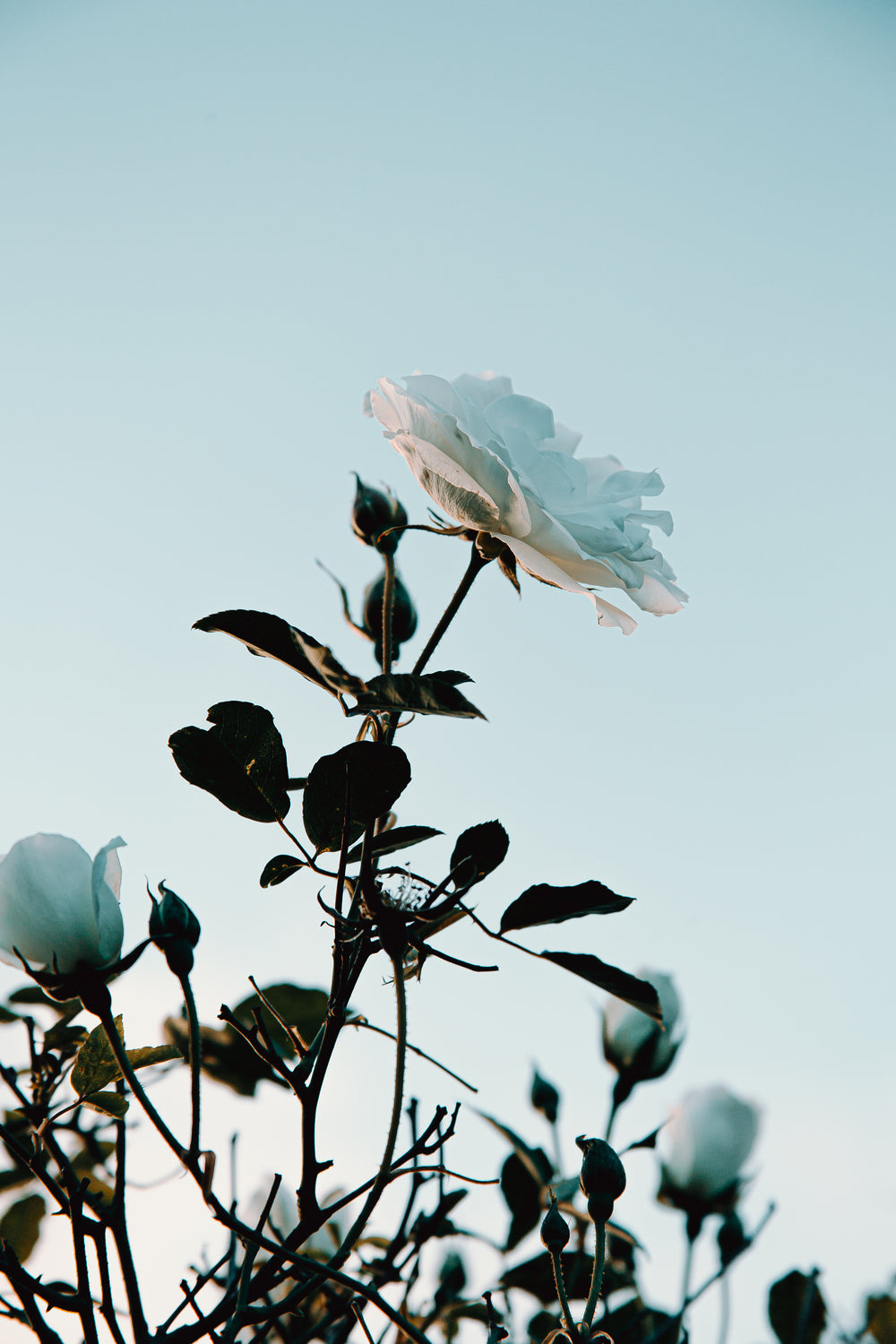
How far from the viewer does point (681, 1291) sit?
1.00 metres

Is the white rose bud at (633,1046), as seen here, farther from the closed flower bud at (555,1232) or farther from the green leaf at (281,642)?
the green leaf at (281,642)

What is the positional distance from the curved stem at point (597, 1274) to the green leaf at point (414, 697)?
0.36 m

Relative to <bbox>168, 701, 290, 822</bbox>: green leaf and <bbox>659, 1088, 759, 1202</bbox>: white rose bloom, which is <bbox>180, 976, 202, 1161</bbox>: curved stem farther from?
<bbox>659, 1088, 759, 1202</bbox>: white rose bloom

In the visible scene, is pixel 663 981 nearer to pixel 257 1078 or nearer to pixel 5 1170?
pixel 257 1078

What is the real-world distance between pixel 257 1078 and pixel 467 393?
31.4 inches

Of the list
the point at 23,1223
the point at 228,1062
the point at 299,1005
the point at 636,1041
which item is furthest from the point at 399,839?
the point at 23,1223

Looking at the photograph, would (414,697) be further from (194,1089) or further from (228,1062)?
(228,1062)

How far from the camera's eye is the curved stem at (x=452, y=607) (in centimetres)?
61

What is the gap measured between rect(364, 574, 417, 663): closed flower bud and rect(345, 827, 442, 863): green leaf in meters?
0.16

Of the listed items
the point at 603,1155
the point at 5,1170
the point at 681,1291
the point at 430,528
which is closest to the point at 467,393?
the point at 430,528

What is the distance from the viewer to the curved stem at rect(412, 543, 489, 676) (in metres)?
0.61

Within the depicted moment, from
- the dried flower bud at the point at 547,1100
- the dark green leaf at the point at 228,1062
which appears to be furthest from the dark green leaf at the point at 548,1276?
the dark green leaf at the point at 228,1062

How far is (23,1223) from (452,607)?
1.03 metres

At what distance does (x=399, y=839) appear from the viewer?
627mm
